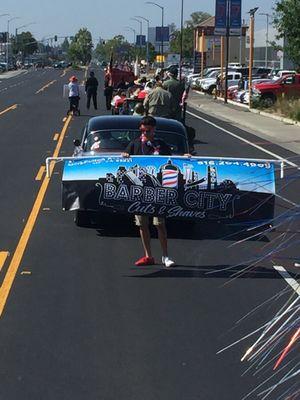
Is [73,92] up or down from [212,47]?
down

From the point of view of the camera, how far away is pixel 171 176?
8906 mm

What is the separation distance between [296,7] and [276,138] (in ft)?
34.3

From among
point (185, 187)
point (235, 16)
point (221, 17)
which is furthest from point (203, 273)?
point (235, 16)

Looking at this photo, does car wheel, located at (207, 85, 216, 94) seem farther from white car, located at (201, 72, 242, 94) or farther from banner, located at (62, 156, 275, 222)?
banner, located at (62, 156, 275, 222)

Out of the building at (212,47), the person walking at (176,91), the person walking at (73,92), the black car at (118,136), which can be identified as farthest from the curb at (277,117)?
the building at (212,47)

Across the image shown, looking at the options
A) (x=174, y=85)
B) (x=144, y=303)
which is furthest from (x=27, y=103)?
(x=144, y=303)

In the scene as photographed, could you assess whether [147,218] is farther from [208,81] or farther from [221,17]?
[208,81]

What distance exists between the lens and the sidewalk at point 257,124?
987 inches

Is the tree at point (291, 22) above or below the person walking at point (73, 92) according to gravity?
above

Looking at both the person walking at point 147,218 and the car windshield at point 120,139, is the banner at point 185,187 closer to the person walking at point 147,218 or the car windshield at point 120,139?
the person walking at point 147,218

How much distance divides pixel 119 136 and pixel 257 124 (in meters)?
21.1

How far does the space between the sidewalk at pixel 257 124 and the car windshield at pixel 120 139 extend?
10790 millimetres

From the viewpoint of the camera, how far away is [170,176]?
8.91 meters

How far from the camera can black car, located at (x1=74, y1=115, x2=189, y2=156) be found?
11.1m
